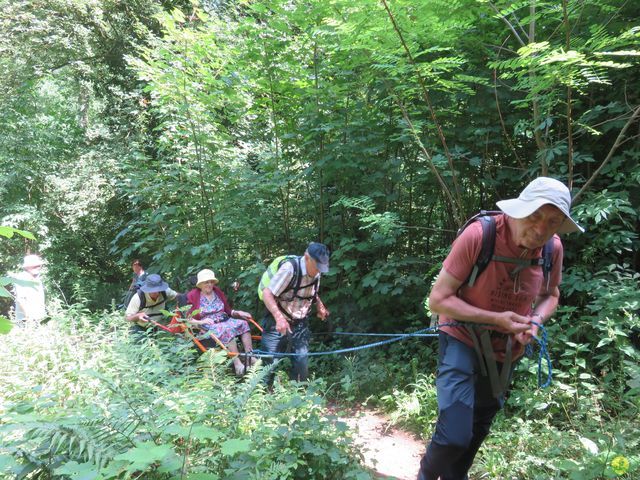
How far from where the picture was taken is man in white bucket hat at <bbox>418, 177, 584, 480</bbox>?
218cm

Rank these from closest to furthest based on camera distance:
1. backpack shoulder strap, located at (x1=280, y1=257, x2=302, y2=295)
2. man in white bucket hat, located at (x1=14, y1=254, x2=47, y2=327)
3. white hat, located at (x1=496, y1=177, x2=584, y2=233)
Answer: white hat, located at (x1=496, y1=177, x2=584, y2=233) < backpack shoulder strap, located at (x1=280, y1=257, x2=302, y2=295) < man in white bucket hat, located at (x1=14, y1=254, x2=47, y2=327)

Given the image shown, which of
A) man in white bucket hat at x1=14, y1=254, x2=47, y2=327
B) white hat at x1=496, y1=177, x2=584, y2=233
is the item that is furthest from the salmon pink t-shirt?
man in white bucket hat at x1=14, y1=254, x2=47, y2=327

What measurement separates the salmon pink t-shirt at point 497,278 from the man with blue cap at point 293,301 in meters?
Result: 2.09

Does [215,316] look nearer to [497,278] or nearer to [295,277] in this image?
[295,277]

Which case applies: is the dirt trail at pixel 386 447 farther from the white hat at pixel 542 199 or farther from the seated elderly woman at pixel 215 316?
the white hat at pixel 542 199

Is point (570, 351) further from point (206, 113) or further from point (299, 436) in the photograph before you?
point (206, 113)

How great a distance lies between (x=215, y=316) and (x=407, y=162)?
10.7 feet

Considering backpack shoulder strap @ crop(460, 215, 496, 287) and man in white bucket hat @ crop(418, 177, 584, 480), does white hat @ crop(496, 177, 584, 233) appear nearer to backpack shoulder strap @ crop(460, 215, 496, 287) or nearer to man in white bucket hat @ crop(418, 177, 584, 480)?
man in white bucket hat @ crop(418, 177, 584, 480)

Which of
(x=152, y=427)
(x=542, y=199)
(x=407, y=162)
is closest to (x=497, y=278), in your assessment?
(x=542, y=199)

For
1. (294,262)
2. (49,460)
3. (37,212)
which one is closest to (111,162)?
(37,212)

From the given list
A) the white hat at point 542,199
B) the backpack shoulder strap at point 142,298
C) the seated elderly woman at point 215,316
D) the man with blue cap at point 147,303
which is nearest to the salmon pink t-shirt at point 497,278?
the white hat at point 542,199

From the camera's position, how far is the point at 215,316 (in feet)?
17.5

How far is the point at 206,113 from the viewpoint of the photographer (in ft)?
22.3

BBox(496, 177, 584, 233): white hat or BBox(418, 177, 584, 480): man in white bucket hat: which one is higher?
BBox(496, 177, 584, 233): white hat
